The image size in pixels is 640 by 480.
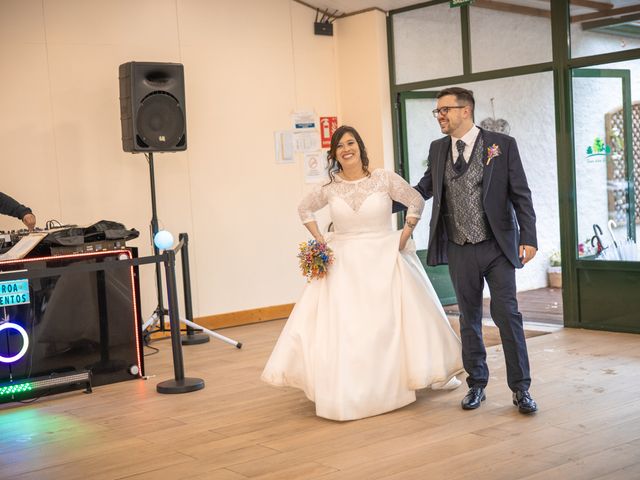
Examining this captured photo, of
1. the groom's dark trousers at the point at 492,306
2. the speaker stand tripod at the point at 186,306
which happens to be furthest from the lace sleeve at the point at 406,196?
the speaker stand tripod at the point at 186,306

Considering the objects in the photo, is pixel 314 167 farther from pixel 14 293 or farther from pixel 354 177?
pixel 14 293

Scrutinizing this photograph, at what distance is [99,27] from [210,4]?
1106 millimetres

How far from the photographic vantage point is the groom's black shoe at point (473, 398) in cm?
461

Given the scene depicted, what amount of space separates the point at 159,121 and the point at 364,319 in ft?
9.72

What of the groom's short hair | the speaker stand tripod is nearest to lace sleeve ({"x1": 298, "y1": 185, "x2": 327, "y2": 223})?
the groom's short hair

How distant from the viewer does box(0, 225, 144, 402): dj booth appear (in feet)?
17.7

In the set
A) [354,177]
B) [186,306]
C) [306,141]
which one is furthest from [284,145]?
[354,177]

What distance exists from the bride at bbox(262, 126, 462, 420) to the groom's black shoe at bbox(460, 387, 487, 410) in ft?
0.49

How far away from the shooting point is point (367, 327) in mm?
4609

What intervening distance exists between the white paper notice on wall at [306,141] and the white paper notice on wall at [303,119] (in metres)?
0.06

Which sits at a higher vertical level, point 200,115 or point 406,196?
point 200,115

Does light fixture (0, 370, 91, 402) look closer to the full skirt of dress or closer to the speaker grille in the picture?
the full skirt of dress

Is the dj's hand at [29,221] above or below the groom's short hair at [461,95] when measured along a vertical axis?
below

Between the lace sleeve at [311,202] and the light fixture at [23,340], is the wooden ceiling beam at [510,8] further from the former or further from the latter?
the light fixture at [23,340]
